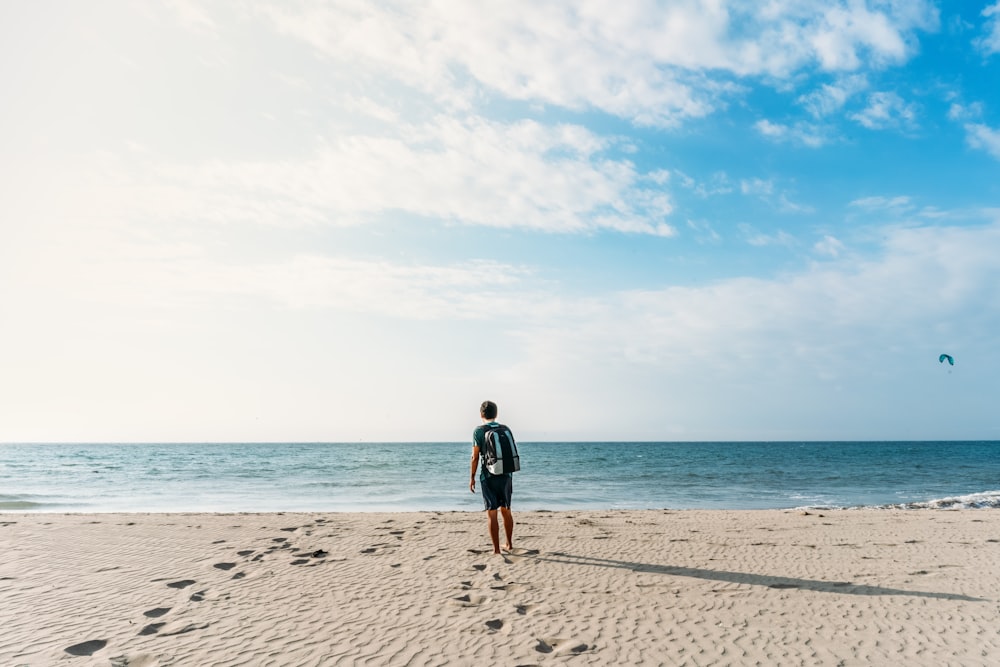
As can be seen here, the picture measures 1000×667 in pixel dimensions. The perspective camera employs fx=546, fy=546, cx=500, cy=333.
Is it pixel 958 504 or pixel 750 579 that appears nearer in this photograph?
pixel 750 579

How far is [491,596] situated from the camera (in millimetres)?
6379

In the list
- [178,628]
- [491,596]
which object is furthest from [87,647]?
[491,596]

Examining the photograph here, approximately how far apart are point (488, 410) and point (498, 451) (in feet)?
2.01

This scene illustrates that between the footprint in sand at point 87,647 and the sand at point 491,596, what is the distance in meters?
0.02

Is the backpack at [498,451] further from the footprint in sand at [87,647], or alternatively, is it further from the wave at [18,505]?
the wave at [18,505]

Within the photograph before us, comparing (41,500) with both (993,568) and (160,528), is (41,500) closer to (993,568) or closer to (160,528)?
(160,528)

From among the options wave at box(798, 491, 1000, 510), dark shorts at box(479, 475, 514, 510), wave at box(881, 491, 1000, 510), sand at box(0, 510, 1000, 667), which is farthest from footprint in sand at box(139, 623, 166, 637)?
wave at box(881, 491, 1000, 510)

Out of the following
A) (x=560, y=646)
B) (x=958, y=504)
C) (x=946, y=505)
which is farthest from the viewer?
(x=958, y=504)

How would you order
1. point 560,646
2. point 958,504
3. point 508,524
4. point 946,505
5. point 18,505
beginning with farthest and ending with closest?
point 958,504
point 946,505
point 18,505
point 508,524
point 560,646

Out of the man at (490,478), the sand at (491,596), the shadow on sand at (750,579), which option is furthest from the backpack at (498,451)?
the shadow on sand at (750,579)

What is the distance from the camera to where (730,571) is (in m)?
7.62

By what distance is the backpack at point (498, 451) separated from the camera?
7.80 metres

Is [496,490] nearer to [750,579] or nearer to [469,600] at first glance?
[469,600]

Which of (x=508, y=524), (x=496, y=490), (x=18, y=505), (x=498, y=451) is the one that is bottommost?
(x=18, y=505)
